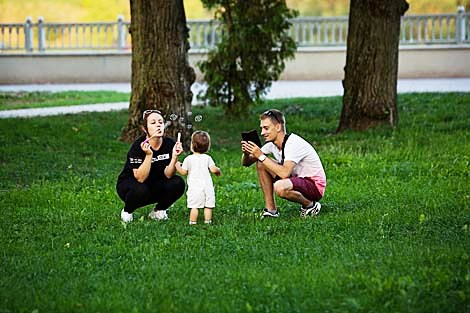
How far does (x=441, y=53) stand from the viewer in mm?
30531

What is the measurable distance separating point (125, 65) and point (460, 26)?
33.8ft

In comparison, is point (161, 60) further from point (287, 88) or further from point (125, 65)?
point (125, 65)

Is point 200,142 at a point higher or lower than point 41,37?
lower

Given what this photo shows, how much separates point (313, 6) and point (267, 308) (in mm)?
36776

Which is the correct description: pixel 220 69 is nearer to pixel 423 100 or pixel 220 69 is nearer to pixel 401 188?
pixel 423 100

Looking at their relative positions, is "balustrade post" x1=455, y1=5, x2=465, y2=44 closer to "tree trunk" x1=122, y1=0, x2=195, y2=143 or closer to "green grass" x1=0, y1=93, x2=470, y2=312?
"green grass" x1=0, y1=93, x2=470, y2=312

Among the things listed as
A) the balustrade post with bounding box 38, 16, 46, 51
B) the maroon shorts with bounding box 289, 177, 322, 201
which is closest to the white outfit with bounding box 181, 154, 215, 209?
the maroon shorts with bounding box 289, 177, 322, 201

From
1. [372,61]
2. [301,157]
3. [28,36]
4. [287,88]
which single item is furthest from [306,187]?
[28,36]

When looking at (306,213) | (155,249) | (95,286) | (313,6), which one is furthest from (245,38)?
(313,6)

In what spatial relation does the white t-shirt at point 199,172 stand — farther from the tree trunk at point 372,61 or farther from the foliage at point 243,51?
the foliage at point 243,51

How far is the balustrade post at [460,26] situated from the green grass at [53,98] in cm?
1070

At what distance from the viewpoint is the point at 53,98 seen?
2489cm

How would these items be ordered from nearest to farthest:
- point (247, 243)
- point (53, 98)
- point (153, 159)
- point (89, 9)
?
point (247, 243), point (153, 159), point (53, 98), point (89, 9)

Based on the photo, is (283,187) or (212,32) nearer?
(283,187)
